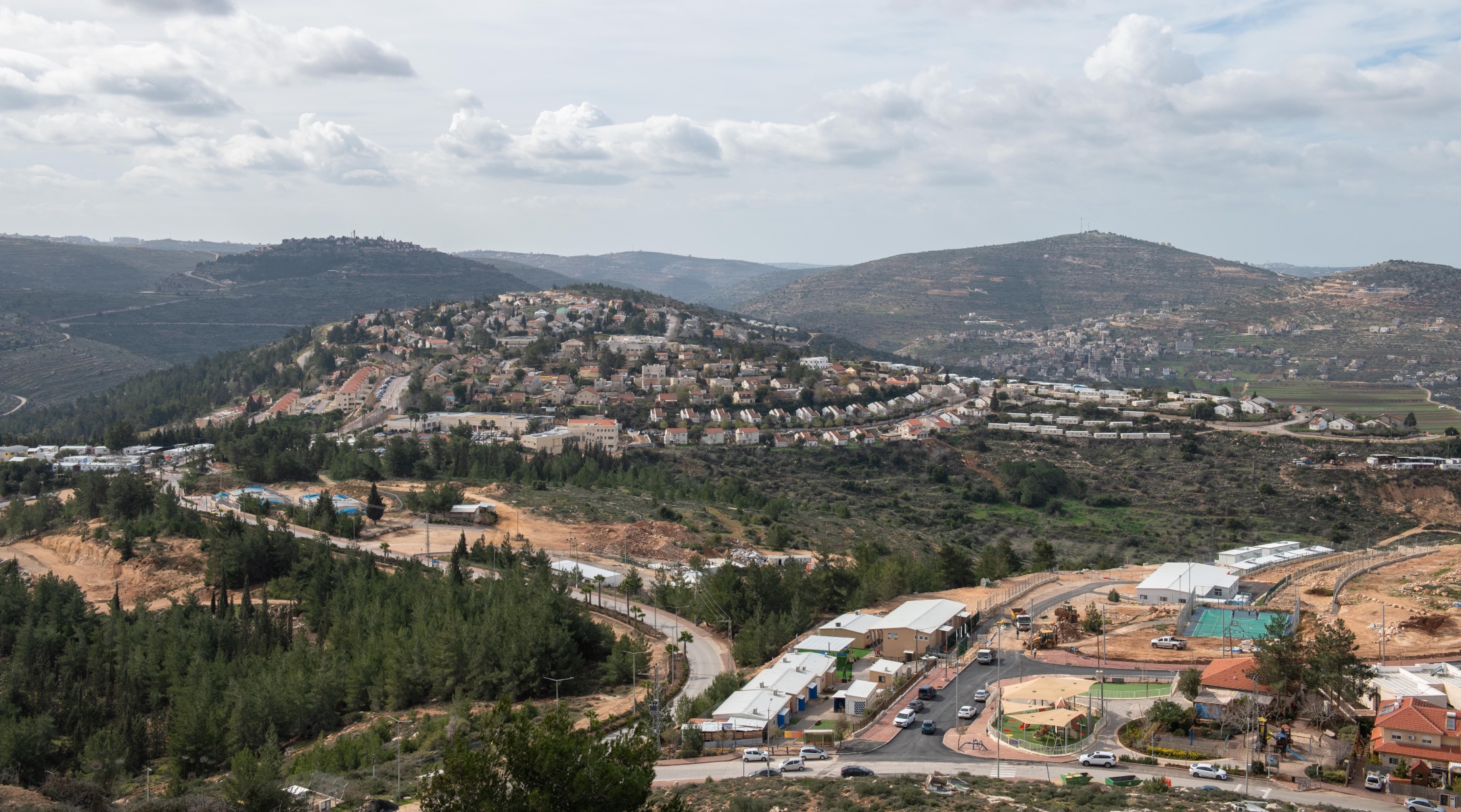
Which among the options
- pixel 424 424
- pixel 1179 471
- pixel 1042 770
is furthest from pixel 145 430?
pixel 1042 770

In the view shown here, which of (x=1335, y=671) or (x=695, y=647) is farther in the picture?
(x=695, y=647)

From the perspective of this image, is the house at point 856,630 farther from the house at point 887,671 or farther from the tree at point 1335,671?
the tree at point 1335,671

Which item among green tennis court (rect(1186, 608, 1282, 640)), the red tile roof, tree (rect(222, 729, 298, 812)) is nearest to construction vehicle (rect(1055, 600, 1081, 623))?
green tennis court (rect(1186, 608, 1282, 640))

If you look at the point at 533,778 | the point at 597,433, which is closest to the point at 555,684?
the point at 533,778

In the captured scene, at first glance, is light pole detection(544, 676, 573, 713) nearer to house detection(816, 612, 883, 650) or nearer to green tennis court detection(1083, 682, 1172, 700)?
house detection(816, 612, 883, 650)

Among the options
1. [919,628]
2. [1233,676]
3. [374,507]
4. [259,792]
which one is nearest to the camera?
[259,792]

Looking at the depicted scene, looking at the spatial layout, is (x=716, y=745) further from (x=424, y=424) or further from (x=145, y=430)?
(x=145, y=430)

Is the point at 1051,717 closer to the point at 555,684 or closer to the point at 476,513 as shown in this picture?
the point at 555,684
